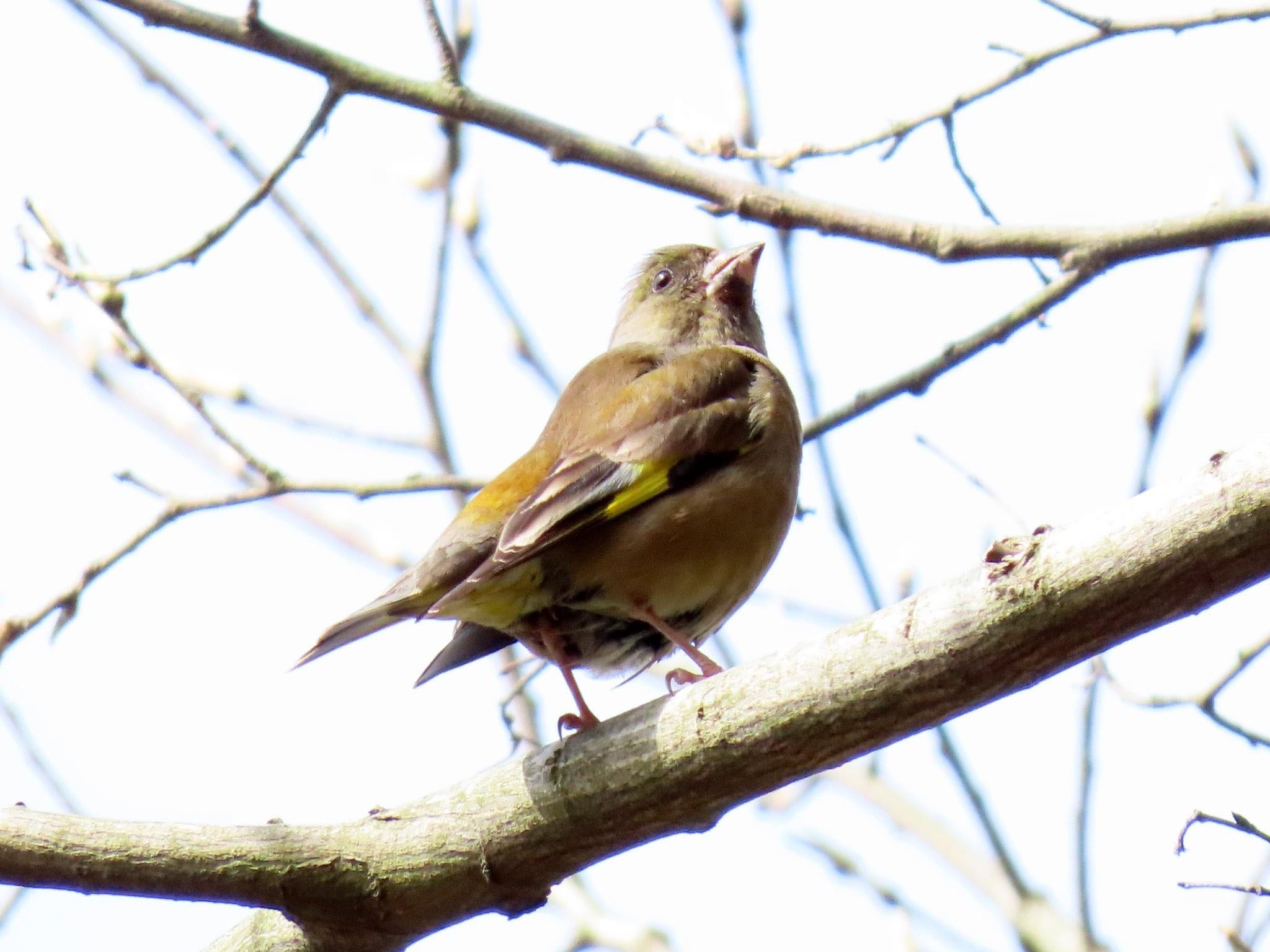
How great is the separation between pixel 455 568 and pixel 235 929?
3.85 ft

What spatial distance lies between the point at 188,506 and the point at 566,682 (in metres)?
1.22

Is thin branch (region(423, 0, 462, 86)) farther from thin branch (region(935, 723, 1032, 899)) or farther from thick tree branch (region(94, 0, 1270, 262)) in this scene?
thin branch (region(935, 723, 1032, 899))

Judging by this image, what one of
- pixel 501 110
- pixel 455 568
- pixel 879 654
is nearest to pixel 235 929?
pixel 455 568

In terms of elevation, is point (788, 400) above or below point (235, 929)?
above

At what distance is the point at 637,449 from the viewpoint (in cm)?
455

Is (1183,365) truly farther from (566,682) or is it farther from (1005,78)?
(566,682)

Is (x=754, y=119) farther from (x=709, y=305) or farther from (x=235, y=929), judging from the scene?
(x=235, y=929)

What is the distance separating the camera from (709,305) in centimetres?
605

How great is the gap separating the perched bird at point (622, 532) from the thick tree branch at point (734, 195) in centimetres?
82

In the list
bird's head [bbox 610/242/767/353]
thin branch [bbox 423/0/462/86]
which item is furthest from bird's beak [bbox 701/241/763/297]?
thin branch [bbox 423/0/462/86]

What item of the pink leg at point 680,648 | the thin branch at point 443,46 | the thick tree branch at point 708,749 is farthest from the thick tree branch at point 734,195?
the thick tree branch at point 708,749

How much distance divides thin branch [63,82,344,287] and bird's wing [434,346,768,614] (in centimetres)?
114

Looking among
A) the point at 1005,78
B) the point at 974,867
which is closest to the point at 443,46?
the point at 1005,78

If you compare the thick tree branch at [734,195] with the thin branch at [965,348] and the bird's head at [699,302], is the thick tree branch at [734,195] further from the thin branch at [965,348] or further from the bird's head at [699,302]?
the bird's head at [699,302]
